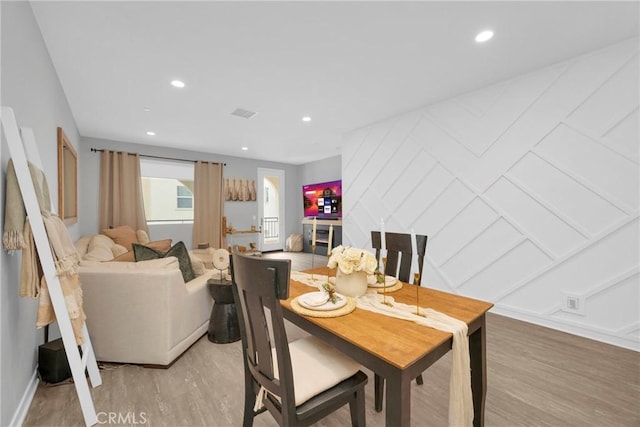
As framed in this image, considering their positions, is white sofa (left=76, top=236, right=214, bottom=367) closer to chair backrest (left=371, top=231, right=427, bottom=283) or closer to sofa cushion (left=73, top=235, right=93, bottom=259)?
sofa cushion (left=73, top=235, right=93, bottom=259)

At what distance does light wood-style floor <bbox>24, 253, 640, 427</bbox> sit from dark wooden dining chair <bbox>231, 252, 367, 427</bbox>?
1.69 feet

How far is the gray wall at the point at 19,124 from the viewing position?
132cm

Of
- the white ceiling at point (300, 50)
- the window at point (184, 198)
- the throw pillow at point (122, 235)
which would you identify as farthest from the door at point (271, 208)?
the white ceiling at point (300, 50)

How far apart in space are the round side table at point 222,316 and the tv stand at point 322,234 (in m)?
3.48

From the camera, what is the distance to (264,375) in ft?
3.65

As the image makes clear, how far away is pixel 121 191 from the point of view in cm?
504

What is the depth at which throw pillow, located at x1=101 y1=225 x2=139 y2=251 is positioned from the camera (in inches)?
174

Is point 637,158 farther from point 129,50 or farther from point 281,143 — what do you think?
point 281,143

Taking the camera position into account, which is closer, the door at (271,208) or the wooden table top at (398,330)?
the wooden table top at (398,330)

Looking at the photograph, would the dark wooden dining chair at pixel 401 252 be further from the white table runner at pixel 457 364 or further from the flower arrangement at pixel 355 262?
the white table runner at pixel 457 364

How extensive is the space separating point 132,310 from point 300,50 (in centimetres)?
245

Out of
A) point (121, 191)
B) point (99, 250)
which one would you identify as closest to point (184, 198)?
point (121, 191)

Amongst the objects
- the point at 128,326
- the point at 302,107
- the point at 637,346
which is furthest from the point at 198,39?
the point at 637,346

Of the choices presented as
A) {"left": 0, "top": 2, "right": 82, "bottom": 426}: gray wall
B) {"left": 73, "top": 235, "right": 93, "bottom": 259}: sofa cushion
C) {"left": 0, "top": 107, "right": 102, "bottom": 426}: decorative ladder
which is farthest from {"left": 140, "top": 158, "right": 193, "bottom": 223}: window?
{"left": 0, "top": 107, "right": 102, "bottom": 426}: decorative ladder
